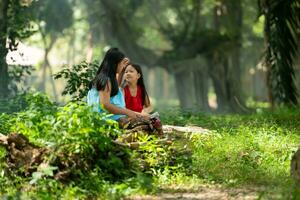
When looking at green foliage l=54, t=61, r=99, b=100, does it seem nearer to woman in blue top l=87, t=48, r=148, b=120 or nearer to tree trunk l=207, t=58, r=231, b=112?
woman in blue top l=87, t=48, r=148, b=120

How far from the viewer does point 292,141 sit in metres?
9.08

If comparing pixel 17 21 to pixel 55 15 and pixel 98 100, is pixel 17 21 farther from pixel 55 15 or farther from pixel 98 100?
pixel 55 15

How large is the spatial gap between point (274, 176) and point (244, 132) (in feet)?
7.69

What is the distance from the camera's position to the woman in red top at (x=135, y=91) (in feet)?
30.0

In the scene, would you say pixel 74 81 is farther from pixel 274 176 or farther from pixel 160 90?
pixel 160 90

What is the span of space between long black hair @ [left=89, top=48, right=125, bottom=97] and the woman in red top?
0.63 m

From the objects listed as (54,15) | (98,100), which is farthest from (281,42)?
(54,15)

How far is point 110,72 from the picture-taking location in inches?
330

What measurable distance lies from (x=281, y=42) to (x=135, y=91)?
6336 mm

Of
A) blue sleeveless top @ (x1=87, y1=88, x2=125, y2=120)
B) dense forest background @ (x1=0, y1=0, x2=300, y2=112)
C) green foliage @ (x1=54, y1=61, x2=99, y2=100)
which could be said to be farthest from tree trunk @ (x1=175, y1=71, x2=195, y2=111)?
blue sleeveless top @ (x1=87, y1=88, x2=125, y2=120)

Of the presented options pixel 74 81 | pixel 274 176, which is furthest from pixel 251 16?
pixel 274 176

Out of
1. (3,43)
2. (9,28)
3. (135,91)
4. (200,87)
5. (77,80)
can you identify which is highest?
(9,28)

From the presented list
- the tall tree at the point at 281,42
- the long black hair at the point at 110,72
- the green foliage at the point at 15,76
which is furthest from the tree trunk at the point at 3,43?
the long black hair at the point at 110,72

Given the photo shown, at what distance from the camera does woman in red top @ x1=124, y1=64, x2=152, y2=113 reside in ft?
30.0
